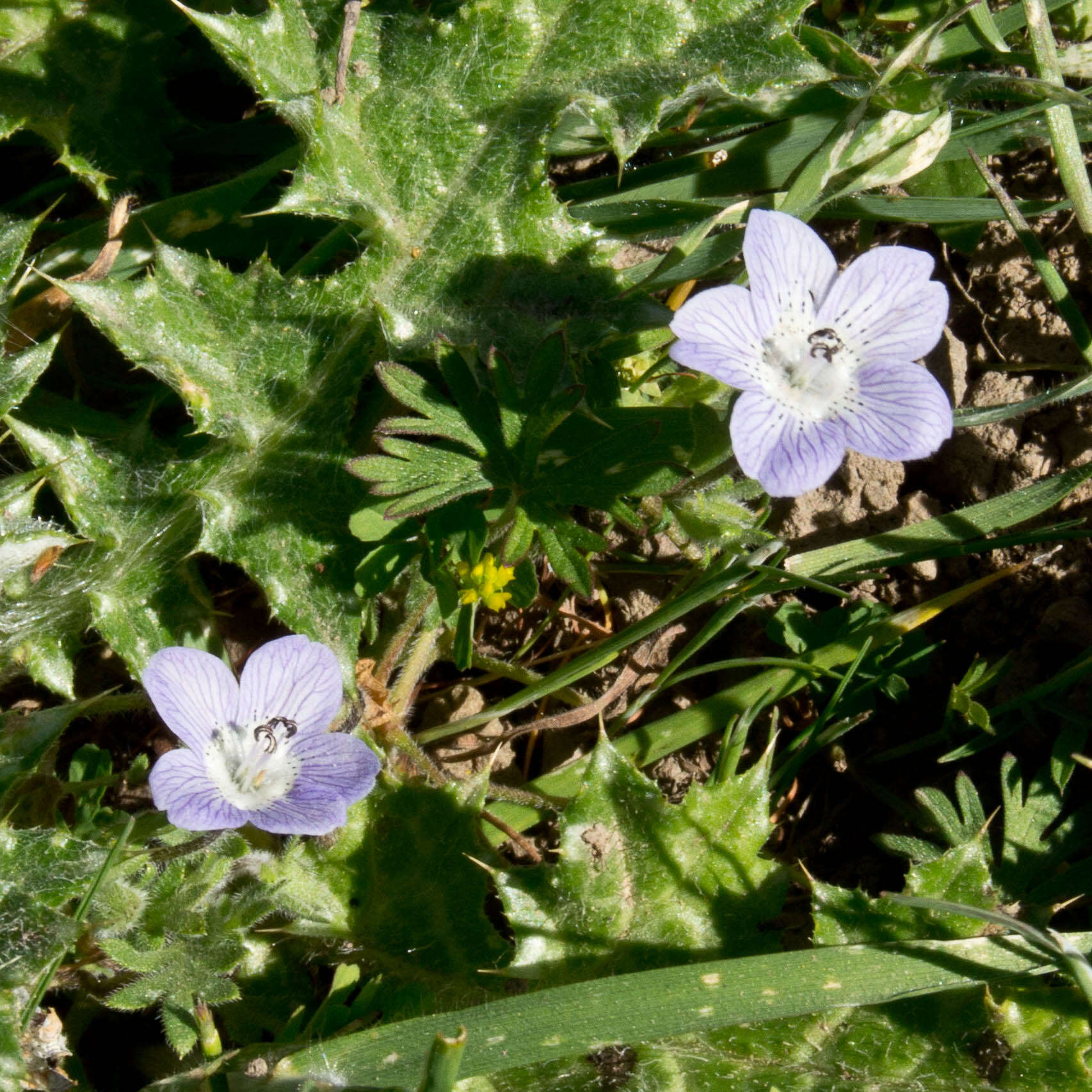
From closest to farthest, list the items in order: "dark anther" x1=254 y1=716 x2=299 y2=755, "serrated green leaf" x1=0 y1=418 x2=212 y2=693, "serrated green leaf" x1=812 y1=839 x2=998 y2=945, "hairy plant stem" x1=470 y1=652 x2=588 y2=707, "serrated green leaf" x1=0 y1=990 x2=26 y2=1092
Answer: "serrated green leaf" x1=0 y1=990 x2=26 y2=1092 < "serrated green leaf" x1=812 y1=839 x2=998 y2=945 < "dark anther" x1=254 y1=716 x2=299 y2=755 < "serrated green leaf" x1=0 y1=418 x2=212 y2=693 < "hairy plant stem" x1=470 y1=652 x2=588 y2=707

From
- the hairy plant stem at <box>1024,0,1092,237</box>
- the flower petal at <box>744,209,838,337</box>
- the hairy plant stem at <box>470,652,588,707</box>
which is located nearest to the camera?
the flower petal at <box>744,209,838,337</box>

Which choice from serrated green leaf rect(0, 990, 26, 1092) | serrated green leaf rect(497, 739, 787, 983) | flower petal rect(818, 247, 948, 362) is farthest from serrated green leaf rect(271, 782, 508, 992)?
flower petal rect(818, 247, 948, 362)

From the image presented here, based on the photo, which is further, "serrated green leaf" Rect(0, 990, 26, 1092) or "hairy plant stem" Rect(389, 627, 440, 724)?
"hairy plant stem" Rect(389, 627, 440, 724)

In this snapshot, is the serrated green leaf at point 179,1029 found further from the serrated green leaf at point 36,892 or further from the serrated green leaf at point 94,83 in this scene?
the serrated green leaf at point 94,83

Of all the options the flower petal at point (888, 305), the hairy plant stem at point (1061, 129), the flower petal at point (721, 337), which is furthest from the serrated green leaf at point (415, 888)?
the hairy plant stem at point (1061, 129)

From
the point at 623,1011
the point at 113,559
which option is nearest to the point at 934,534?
the point at 623,1011

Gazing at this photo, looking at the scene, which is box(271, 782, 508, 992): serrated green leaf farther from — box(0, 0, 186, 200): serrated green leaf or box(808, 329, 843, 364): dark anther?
box(0, 0, 186, 200): serrated green leaf
